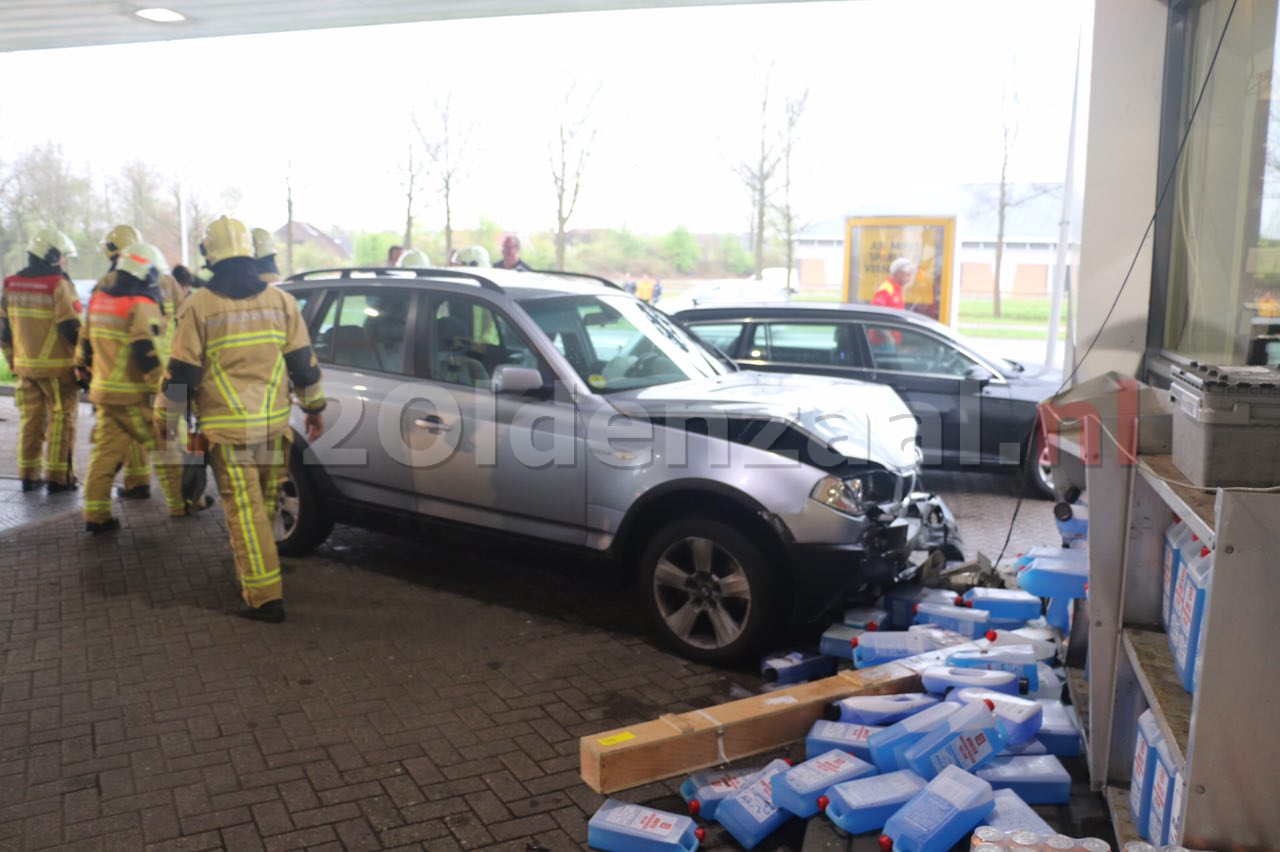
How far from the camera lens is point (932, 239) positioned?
1513cm

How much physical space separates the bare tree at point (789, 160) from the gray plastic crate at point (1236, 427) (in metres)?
17.4

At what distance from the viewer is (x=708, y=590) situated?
5.04 meters

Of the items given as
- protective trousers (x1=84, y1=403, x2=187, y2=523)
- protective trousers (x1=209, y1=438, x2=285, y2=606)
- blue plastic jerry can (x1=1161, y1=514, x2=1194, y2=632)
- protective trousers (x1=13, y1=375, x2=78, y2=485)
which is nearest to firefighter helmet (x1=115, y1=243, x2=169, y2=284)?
protective trousers (x1=84, y1=403, x2=187, y2=523)

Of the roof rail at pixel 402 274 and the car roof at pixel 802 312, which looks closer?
the roof rail at pixel 402 274

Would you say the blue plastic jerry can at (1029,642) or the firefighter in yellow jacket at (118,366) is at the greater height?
the firefighter in yellow jacket at (118,366)

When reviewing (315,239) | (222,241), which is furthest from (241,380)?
(315,239)

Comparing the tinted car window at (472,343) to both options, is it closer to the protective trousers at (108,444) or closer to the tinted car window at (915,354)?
the protective trousers at (108,444)

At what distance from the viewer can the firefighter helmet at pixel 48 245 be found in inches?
332

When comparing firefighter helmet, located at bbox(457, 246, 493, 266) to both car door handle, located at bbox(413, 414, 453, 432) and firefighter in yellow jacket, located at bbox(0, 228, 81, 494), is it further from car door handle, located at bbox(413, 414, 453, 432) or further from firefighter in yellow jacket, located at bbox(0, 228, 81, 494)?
car door handle, located at bbox(413, 414, 453, 432)

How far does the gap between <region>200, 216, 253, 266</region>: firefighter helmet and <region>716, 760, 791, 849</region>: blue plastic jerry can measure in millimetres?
3880

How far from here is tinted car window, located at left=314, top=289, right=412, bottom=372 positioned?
6254mm

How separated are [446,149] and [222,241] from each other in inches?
515

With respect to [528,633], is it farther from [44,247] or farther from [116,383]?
[44,247]

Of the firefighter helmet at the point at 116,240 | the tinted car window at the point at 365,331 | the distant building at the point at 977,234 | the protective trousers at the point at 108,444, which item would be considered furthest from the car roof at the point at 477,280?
the distant building at the point at 977,234
